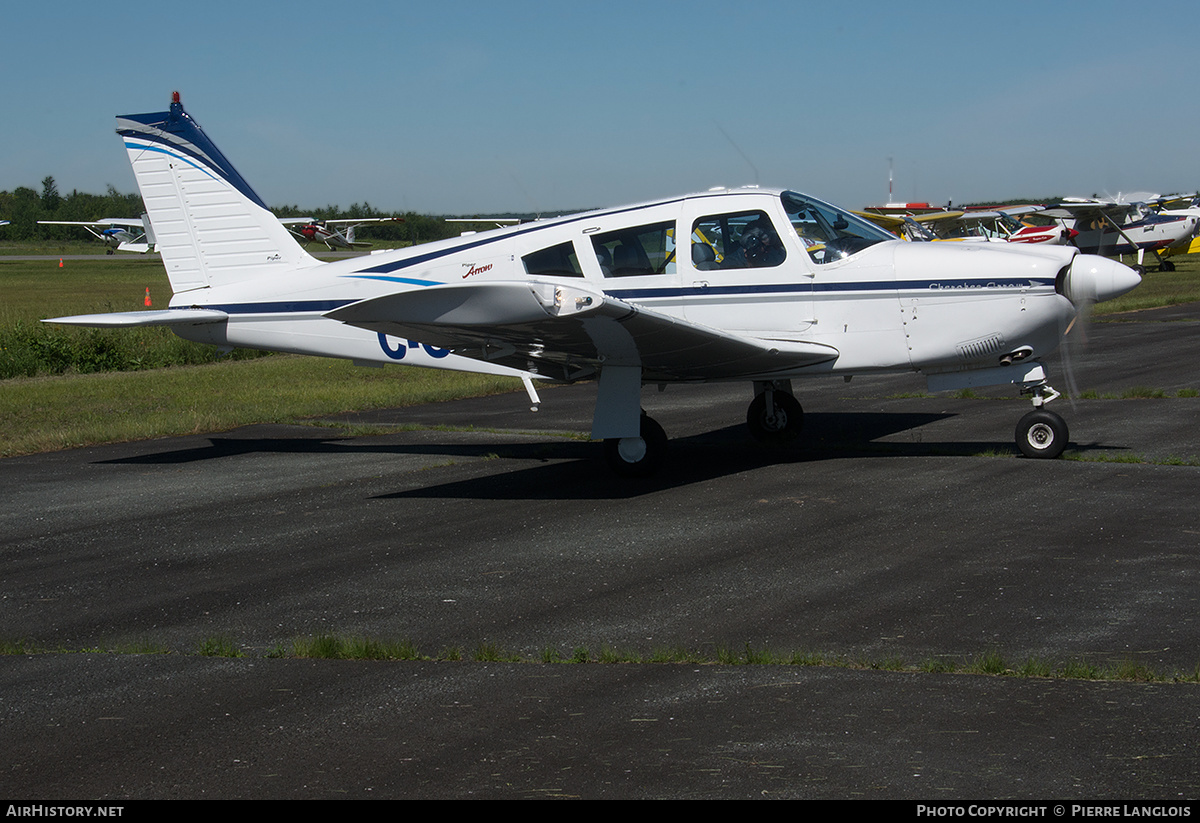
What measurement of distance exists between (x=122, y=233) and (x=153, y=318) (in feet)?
287

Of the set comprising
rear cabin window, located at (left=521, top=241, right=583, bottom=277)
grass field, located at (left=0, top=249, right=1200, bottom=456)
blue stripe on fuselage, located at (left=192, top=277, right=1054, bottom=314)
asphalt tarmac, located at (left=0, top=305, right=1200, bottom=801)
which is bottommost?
asphalt tarmac, located at (left=0, top=305, right=1200, bottom=801)

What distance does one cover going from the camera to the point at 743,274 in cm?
996

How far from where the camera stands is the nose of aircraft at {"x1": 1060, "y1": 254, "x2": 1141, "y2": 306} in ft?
30.0

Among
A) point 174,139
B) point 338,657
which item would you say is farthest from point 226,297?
point 338,657

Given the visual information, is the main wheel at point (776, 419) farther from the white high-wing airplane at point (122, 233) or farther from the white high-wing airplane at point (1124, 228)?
the white high-wing airplane at point (122, 233)

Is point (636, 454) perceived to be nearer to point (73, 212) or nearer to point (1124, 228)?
point (1124, 228)

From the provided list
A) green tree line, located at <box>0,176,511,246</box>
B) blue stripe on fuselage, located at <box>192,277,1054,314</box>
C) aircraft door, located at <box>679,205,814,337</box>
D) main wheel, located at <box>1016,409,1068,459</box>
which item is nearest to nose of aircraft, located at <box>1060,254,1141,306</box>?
blue stripe on fuselage, located at <box>192,277,1054,314</box>

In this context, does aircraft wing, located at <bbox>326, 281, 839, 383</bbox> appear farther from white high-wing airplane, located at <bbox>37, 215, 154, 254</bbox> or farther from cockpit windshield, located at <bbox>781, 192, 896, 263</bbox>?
white high-wing airplane, located at <bbox>37, 215, 154, 254</bbox>

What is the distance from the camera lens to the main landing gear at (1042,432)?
950 cm

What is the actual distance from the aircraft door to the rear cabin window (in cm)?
102

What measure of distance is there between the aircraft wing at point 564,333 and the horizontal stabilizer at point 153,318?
3.34 m

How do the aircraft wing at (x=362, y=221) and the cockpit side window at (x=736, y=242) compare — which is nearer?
the cockpit side window at (x=736, y=242)

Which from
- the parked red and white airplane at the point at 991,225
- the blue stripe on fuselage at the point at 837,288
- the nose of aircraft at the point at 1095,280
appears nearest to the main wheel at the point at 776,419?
the blue stripe on fuselage at the point at 837,288

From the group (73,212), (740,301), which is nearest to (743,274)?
(740,301)
